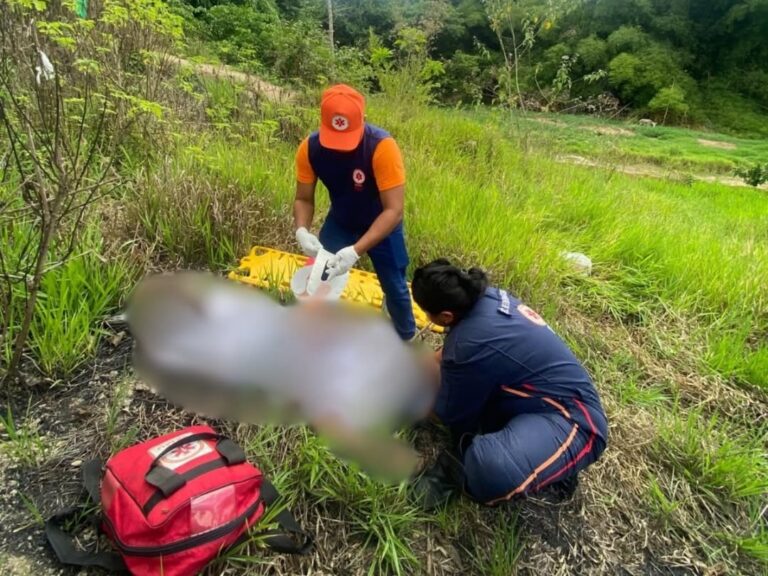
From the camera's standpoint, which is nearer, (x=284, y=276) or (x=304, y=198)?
(x=304, y=198)

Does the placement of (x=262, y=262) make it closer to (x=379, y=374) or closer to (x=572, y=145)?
(x=379, y=374)

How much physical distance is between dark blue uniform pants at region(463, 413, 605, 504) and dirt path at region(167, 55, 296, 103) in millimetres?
3968

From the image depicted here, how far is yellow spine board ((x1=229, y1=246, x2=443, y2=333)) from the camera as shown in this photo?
2.59 meters

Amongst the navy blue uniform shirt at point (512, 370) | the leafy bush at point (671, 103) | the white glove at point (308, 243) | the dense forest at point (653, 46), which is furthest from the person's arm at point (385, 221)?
the leafy bush at point (671, 103)

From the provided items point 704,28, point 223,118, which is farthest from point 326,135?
point 704,28

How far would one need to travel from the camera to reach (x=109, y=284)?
7.41 ft

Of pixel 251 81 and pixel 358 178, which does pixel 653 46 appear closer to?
pixel 251 81

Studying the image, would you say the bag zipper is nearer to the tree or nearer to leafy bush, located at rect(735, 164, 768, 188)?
leafy bush, located at rect(735, 164, 768, 188)

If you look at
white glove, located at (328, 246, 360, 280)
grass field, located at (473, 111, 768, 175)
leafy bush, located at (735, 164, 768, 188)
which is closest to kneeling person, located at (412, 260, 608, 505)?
white glove, located at (328, 246, 360, 280)

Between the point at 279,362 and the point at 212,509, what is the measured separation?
851 mm

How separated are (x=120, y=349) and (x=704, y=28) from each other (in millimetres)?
30781

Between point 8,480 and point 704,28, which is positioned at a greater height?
point 704,28

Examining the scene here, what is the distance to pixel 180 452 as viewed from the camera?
152 centimetres

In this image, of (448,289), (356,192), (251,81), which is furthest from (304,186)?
(251,81)
